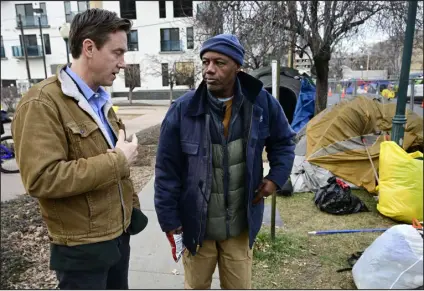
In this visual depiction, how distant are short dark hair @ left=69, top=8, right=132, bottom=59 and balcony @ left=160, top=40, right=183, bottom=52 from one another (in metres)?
30.2

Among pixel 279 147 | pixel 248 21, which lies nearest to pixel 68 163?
pixel 279 147

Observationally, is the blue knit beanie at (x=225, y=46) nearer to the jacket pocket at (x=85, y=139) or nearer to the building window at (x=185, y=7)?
the jacket pocket at (x=85, y=139)

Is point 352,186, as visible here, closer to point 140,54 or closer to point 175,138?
point 175,138

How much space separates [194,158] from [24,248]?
2643mm

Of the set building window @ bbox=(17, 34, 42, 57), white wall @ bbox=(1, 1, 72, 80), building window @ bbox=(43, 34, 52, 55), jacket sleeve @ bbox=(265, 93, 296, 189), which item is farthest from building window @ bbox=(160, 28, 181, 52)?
jacket sleeve @ bbox=(265, 93, 296, 189)

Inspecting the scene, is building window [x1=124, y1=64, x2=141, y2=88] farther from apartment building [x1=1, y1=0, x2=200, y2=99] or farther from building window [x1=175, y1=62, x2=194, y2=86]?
building window [x1=175, y1=62, x2=194, y2=86]

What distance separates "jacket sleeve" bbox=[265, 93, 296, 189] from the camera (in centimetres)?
219

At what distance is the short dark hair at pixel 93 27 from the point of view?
4.96 feet

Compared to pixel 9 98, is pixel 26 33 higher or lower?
higher

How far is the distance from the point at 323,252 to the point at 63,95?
3.14m

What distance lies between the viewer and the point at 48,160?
1348 millimetres

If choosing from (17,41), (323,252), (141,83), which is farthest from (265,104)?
(17,41)

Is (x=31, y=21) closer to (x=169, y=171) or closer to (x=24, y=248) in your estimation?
(x=24, y=248)

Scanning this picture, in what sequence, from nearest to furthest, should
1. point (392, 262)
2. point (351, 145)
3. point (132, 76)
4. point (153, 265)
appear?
point (392, 262)
point (153, 265)
point (351, 145)
point (132, 76)
